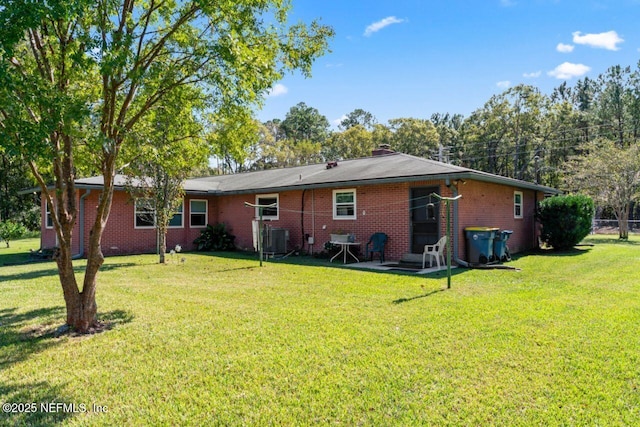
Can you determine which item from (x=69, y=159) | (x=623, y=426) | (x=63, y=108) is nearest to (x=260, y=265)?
(x=69, y=159)

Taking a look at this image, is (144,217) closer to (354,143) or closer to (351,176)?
(351,176)

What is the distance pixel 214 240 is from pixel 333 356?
13030mm

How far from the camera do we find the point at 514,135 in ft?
125

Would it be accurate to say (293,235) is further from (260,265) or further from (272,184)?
(260,265)

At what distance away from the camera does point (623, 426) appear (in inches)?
109

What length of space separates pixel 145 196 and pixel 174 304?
21.8 ft

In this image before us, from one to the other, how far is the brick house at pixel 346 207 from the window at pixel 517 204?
0.12 ft

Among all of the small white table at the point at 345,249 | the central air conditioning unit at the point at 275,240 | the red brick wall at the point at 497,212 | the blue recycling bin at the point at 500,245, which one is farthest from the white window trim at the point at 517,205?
the central air conditioning unit at the point at 275,240

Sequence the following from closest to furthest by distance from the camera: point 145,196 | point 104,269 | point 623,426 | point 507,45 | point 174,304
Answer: point 623,426, point 174,304, point 104,269, point 145,196, point 507,45

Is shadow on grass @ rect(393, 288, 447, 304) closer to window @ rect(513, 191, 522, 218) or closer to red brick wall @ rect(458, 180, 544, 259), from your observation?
red brick wall @ rect(458, 180, 544, 259)

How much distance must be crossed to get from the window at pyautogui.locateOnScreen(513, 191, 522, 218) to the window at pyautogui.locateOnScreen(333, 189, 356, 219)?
5.81 metres

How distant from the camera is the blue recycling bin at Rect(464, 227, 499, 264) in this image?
10.6 m

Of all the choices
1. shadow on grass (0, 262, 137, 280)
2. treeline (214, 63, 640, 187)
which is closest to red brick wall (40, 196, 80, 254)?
shadow on grass (0, 262, 137, 280)

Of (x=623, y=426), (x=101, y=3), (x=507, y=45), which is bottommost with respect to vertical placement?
(x=623, y=426)
